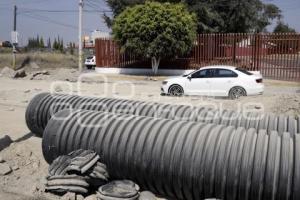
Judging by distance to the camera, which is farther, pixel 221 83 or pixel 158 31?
pixel 158 31

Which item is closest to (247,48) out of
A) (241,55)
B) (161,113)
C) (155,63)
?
(241,55)

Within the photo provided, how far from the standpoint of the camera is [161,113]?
9.07 meters

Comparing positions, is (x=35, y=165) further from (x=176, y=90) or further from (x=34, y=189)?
(x=176, y=90)

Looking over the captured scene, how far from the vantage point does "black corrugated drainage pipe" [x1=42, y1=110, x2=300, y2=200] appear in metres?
5.61

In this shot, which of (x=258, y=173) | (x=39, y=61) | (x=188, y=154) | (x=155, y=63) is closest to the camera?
(x=258, y=173)

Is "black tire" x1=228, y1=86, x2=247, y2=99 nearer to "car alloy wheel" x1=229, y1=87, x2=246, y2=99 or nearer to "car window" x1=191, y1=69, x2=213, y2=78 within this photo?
"car alloy wheel" x1=229, y1=87, x2=246, y2=99

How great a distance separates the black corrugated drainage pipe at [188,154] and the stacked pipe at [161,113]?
1783 mm

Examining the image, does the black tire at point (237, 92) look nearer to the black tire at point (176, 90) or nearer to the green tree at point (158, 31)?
the black tire at point (176, 90)

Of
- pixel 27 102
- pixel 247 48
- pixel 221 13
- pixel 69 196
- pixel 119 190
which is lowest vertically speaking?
pixel 69 196

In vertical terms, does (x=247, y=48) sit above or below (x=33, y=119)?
above

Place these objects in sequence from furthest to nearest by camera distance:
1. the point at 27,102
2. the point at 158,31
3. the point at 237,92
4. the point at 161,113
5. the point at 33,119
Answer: the point at 158,31 → the point at 237,92 → the point at 27,102 → the point at 33,119 → the point at 161,113

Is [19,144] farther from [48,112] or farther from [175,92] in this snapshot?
[175,92]

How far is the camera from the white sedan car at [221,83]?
647 inches

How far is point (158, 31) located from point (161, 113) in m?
17.4
